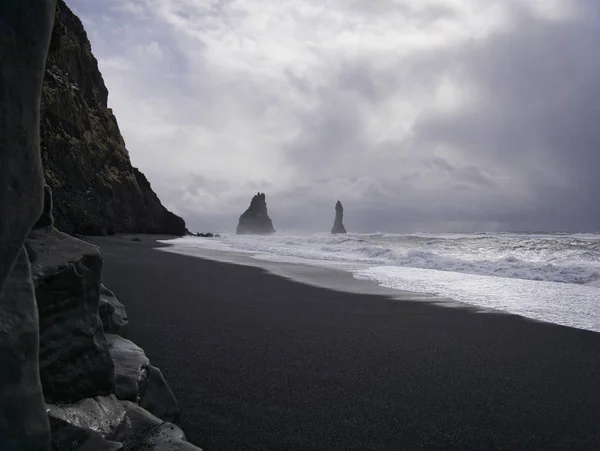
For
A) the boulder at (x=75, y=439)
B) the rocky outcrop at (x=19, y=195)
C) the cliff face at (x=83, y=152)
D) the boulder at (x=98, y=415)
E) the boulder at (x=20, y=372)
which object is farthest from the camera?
the cliff face at (x=83, y=152)

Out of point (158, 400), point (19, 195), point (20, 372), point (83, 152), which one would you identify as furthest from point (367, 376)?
point (83, 152)

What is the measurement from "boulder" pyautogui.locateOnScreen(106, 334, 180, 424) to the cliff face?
20.0 metres

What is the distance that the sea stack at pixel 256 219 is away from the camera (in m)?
99.8

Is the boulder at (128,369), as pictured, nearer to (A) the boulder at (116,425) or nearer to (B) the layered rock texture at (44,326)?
(B) the layered rock texture at (44,326)

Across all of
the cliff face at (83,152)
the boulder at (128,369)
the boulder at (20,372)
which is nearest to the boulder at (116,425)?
the boulder at (128,369)

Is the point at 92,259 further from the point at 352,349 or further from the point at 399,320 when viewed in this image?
the point at 399,320

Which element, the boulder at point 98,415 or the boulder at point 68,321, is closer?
the boulder at point 98,415

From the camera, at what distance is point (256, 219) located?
3959 inches

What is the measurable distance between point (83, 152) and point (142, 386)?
30313mm

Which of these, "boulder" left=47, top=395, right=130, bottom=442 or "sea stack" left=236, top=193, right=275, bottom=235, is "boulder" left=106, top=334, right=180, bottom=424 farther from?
"sea stack" left=236, top=193, right=275, bottom=235

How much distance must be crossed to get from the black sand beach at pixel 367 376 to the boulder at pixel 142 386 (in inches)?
6.4

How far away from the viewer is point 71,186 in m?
27.1

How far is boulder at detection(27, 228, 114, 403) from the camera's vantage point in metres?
2.03

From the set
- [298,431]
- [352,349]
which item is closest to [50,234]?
[298,431]
